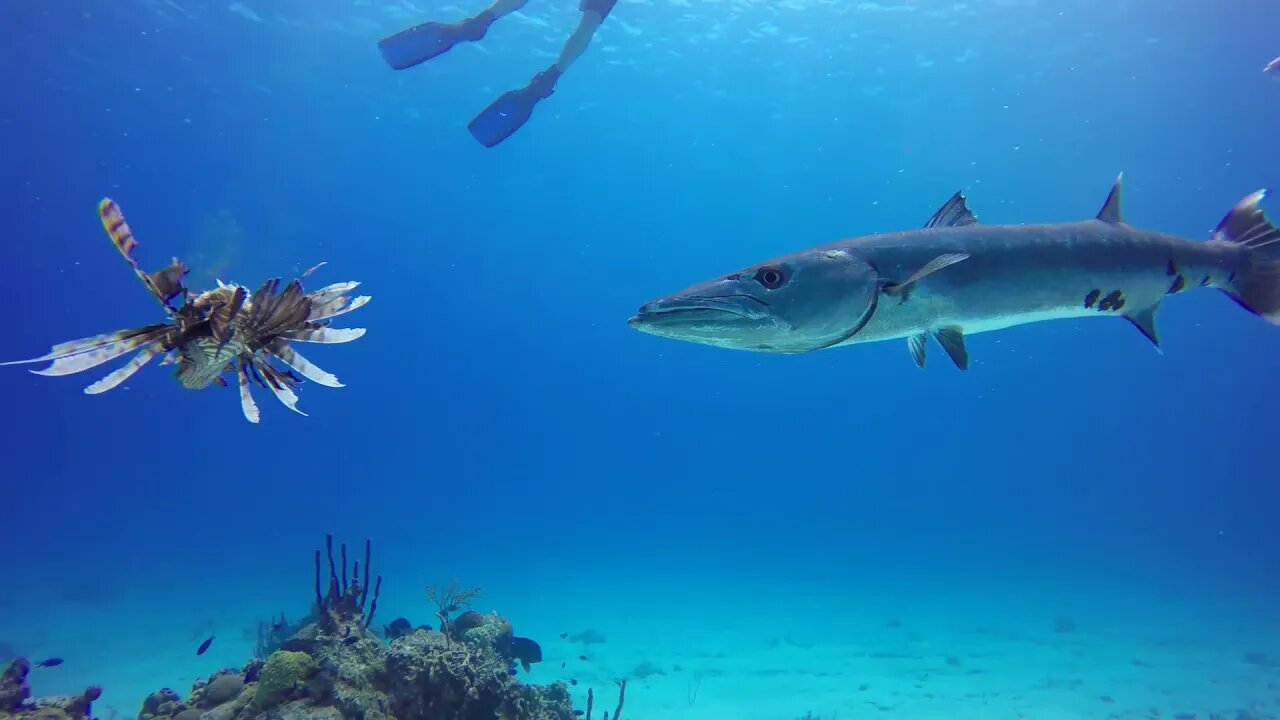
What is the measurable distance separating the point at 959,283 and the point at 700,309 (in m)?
1.62

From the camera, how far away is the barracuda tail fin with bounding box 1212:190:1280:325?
4.25m

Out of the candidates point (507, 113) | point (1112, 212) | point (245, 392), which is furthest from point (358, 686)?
point (507, 113)

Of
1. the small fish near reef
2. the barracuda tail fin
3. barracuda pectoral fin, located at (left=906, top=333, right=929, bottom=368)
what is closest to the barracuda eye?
the small fish near reef

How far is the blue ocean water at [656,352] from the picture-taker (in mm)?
23984

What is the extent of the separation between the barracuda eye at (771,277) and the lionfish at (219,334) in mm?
1910

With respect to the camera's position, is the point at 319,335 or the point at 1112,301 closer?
the point at 319,335

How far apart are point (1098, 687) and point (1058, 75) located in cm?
3222

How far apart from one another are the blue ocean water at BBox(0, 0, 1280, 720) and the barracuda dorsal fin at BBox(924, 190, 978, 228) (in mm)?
4215

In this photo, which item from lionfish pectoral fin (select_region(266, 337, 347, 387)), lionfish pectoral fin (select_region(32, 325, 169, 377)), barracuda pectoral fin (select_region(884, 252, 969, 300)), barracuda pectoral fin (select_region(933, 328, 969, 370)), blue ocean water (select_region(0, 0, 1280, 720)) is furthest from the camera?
blue ocean water (select_region(0, 0, 1280, 720))

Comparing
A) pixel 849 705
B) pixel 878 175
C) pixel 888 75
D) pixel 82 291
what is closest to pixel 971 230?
pixel 849 705

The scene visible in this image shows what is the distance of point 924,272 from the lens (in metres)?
3.10

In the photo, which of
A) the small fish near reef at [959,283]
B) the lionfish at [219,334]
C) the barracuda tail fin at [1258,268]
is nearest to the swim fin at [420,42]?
the lionfish at [219,334]

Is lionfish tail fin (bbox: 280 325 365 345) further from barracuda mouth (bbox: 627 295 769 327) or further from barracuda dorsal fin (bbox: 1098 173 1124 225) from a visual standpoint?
barracuda dorsal fin (bbox: 1098 173 1124 225)

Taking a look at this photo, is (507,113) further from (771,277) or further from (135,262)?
(771,277)
